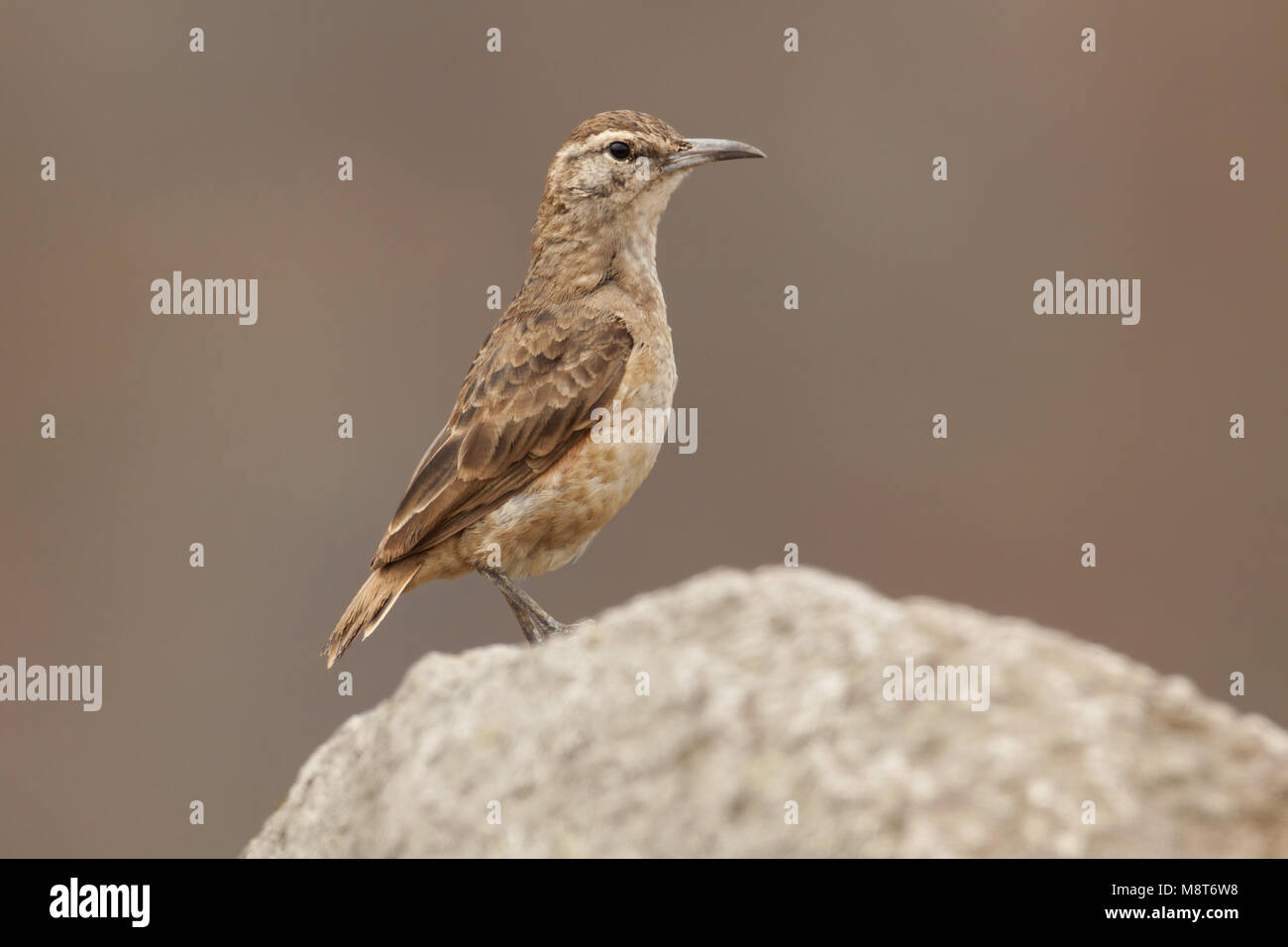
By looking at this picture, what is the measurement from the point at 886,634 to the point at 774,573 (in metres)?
0.48

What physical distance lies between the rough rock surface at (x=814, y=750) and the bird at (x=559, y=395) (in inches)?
80.0

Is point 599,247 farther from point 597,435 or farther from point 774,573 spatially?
point 774,573

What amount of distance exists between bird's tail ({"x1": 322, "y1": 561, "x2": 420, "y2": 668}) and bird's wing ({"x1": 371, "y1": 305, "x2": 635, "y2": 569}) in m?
0.08

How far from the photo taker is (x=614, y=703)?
352 centimetres

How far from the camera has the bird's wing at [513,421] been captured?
5953 mm

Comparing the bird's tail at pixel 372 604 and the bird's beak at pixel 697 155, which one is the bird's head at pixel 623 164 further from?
the bird's tail at pixel 372 604

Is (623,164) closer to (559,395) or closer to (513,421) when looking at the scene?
(559,395)

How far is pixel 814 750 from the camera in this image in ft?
10.4

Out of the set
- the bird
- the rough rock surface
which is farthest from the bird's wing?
the rough rock surface

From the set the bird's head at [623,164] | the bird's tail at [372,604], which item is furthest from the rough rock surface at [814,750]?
the bird's head at [623,164]

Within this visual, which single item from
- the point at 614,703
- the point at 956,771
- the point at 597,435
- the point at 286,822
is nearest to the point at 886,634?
the point at 956,771

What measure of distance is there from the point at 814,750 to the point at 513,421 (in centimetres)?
321

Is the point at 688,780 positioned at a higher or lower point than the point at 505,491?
lower
